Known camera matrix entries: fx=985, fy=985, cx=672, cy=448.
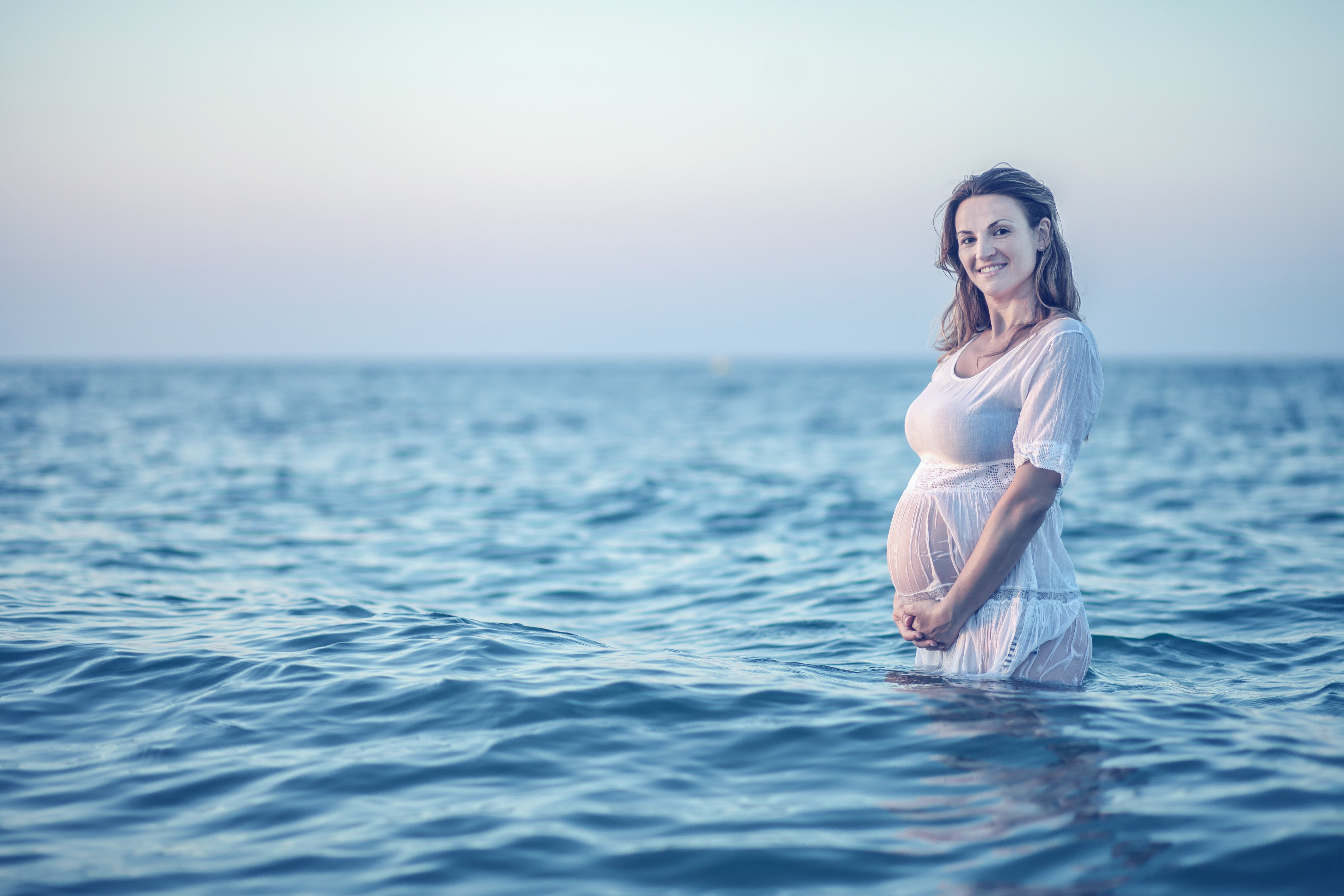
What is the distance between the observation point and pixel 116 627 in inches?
230

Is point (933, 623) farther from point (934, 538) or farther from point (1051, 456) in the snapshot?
point (1051, 456)

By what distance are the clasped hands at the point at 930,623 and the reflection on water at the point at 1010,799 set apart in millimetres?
243

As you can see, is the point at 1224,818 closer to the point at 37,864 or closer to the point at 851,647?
the point at 851,647

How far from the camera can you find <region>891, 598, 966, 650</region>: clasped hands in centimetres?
340

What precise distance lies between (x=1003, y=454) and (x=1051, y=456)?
0.84 ft

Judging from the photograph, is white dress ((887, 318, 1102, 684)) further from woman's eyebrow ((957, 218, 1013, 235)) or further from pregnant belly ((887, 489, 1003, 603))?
woman's eyebrow ((957, 218, 1013, 235))

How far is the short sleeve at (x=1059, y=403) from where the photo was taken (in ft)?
10.0

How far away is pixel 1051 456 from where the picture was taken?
3059 millimetres

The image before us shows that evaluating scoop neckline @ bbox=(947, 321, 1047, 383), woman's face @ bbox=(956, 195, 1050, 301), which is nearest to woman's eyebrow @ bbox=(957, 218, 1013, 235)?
woman's face @ bbox=(956, 195, 1050, 301)

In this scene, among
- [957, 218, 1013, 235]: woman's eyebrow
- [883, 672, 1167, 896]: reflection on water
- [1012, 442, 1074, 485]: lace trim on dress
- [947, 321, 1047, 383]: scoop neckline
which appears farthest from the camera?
[957, 218, 1013, 235]: woman's eyebrow

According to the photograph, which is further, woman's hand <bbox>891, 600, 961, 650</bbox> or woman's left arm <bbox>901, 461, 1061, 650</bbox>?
woman's hand <bbox>891, 600, 961, 650</bbox>

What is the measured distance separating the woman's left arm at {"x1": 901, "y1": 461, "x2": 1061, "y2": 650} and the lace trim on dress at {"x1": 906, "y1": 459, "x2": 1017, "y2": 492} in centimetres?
7

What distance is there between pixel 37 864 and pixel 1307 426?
94.4 feet

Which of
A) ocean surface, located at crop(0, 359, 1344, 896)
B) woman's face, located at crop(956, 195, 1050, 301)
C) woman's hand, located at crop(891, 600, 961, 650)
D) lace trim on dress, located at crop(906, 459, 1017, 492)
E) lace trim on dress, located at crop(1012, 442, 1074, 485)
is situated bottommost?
ocean surface, located at crop(0, 359, 1344, 896)
